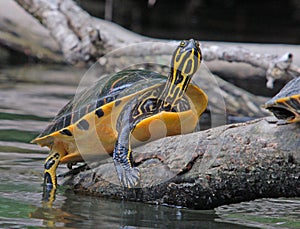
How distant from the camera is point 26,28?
28.3 feet

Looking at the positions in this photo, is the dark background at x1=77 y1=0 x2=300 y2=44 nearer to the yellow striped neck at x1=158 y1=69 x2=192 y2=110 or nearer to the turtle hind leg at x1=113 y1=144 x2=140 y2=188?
the yellow striped neck at x1=158 y1=69 x2=192 y2=110

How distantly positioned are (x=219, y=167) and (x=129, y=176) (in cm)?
41

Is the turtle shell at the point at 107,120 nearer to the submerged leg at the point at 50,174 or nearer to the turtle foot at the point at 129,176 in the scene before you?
the submerged leg at the point at 50,174

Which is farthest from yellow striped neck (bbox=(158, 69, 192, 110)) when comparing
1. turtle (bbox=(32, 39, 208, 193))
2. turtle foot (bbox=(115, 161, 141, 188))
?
turtle foot (bbox=(115, 161, 141, 188))

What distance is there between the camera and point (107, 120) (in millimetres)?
3281

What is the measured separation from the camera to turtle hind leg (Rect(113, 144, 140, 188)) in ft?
9.76

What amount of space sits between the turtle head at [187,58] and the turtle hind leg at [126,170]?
473 mm

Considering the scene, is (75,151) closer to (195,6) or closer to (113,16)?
(113,16)

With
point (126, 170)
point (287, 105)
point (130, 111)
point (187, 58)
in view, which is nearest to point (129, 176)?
point (126, 170)

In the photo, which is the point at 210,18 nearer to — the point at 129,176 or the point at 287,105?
the point at 129,176

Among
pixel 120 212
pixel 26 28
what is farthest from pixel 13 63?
pixel 120 212

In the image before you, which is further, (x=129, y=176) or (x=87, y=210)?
(x=129, y=176)

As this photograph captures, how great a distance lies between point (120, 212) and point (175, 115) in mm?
550

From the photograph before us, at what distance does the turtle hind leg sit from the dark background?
7.39 meters
